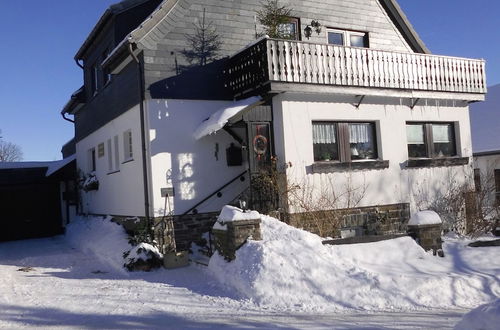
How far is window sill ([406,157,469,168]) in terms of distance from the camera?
1357 cm

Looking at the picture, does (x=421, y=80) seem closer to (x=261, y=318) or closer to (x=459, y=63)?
(x=459, y=63)

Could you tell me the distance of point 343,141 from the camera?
41.6ft

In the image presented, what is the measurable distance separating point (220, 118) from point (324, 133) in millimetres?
3025

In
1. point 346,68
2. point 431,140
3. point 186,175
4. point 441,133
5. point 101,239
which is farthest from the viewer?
point 441,133

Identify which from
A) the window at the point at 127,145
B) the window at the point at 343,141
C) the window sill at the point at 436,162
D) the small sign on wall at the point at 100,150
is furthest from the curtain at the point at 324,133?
the small sign on wall at the point at 100,150

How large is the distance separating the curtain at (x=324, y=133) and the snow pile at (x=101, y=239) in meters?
5.39

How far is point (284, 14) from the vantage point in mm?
13125

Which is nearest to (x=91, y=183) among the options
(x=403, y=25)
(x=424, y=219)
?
(x=424, y=219)

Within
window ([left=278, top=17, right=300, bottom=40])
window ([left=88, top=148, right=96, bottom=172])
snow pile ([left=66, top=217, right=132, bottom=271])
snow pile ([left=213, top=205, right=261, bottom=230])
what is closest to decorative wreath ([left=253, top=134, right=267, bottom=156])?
snow pile ([left=213, top=205, right=261, bottom=230])

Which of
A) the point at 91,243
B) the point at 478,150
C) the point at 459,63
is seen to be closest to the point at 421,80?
the point at 459,63

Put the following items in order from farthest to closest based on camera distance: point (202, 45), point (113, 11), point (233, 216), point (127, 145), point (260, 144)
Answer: point (127, 145) → point (113, 11) → point (202, 45) → point (260, 144) → point (233, 216)

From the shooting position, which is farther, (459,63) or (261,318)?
(459,63)

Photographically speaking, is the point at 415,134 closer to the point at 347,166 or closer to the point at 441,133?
the point at 441,133

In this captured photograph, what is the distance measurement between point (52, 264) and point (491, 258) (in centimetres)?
972
